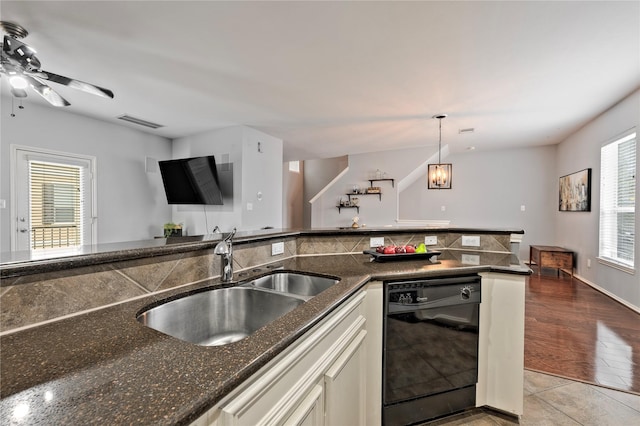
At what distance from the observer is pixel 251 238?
1604 mm

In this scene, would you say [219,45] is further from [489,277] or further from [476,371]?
[476,371]

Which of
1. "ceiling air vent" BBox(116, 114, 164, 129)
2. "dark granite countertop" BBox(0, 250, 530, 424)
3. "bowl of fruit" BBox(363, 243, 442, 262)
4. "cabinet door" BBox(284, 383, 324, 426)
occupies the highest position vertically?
"ceiling air vent" BBox(116, 114, 164, 129)

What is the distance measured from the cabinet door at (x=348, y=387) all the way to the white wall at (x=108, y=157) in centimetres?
455

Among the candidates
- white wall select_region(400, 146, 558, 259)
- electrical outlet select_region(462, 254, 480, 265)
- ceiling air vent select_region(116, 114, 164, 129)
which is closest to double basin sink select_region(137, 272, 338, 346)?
electrical outlet select_region(462, 254, 480, 265)

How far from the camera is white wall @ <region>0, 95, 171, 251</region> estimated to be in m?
3.48

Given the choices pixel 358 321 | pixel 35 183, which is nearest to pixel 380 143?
pixel 358 321

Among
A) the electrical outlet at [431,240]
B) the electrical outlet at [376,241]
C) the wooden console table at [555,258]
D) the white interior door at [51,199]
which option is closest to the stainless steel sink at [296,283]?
the electrical outlet at [376,241]

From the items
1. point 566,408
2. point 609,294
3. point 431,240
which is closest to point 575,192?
point 609,294

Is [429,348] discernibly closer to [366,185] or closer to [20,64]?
[20,64]

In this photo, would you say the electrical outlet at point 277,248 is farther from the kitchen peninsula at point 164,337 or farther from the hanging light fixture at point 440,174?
the hanging light fixture at point 440,174

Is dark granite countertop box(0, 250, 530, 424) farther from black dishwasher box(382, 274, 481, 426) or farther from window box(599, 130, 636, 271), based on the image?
window box(599, 130, 636, 271)

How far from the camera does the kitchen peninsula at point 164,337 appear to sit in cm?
52

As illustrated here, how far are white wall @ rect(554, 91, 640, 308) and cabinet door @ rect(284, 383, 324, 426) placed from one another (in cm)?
436

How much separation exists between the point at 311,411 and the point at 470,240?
1994 mm
